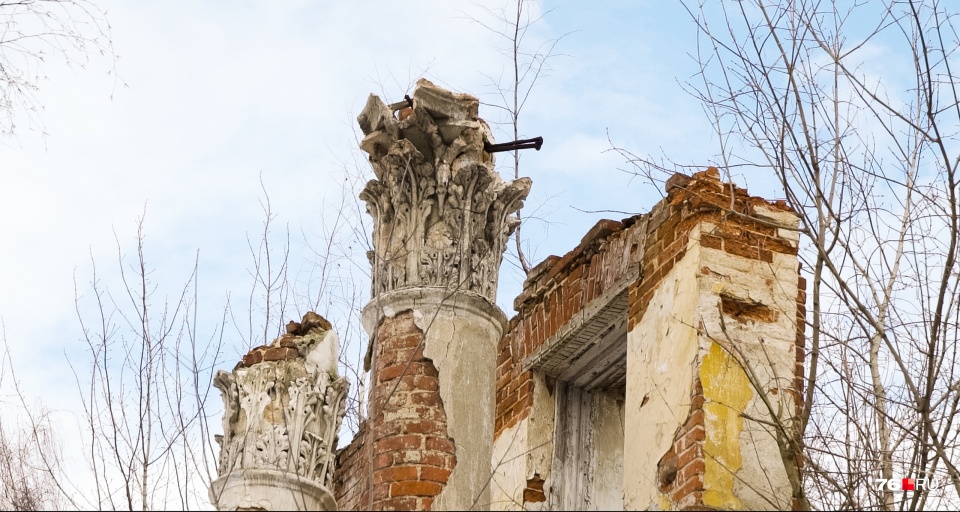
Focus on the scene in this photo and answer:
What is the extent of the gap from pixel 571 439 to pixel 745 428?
176 cm

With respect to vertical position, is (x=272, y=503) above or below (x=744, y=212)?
below

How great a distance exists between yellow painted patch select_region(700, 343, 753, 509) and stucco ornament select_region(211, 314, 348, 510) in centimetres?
250

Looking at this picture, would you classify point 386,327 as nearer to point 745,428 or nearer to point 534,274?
point 534,274

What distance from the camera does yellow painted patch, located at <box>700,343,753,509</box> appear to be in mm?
6207

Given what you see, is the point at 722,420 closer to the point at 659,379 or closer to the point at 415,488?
the point at 659,379

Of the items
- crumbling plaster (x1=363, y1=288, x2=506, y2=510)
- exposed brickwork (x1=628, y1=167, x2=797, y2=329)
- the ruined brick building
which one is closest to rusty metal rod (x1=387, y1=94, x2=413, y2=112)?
the ruined brick building

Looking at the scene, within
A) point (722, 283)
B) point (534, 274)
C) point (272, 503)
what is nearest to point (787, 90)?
point (722, 283)

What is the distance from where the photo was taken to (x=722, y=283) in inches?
267

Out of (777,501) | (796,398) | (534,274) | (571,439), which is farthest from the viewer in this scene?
(534,274)

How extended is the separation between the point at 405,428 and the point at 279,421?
755mm

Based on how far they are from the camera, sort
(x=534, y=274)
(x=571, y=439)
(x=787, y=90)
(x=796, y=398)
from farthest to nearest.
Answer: (x=534, y=274) → (x=571, y=439) → (x=787, y=90) → (x=796, y=398)

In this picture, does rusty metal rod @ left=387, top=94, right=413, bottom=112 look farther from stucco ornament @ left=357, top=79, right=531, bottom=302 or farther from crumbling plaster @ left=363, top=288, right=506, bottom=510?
crumbling plaster @ left=363, top=288, right=506, bottom=510

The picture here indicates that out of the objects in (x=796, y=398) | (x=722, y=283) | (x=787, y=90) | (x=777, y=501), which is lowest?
(x=777, y=501)

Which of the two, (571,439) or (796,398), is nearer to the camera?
(796,398)
